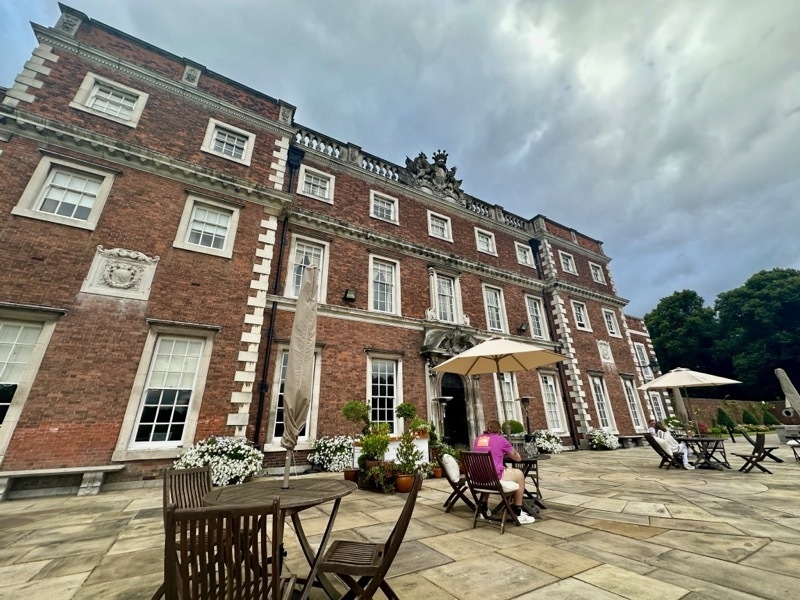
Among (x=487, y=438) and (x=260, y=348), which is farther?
(x=260, y=348)

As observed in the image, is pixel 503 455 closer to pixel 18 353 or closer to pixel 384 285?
pixel 384 285

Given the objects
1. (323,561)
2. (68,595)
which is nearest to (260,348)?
(68,595)

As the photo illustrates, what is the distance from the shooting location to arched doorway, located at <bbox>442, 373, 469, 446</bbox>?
11305mm

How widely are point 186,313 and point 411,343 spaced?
6.64 metres

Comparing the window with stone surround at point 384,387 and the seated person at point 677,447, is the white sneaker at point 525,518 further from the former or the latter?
the seated person at point 677,447

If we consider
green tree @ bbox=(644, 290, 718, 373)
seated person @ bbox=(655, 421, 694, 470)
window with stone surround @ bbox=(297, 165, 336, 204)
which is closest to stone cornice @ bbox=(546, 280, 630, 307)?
seated person @ bbox=(655, 421, 694, 470)

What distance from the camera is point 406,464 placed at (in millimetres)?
6520

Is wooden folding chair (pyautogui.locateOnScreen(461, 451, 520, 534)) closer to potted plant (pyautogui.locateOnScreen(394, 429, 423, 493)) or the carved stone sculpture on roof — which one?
potted plant (pyautogui.locateOnScreen(394, 429, 423, 493))

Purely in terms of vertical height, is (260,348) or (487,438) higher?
(260,348)

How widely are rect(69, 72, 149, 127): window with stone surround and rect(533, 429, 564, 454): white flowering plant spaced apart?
16489 millimetres

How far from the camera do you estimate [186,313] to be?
7.83 meters

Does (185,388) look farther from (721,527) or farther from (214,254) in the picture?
(721,527)

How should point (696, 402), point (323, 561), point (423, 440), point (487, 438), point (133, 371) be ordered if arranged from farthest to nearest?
point (696, 402)
point (423, 440)
point (133, 371)
point (487, 438)
point (323, 561)

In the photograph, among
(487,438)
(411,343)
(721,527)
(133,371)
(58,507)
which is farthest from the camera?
(411,343)
